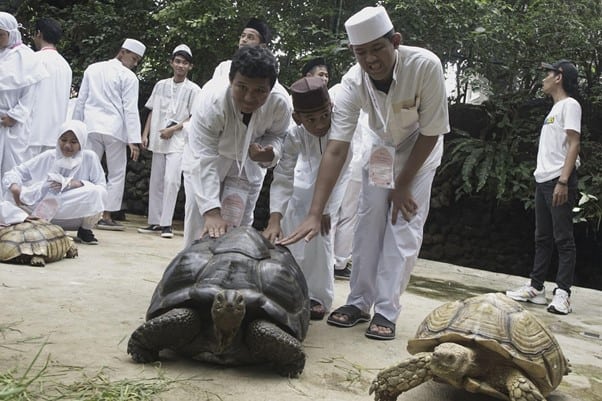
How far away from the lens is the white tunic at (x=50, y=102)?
20.7 ft

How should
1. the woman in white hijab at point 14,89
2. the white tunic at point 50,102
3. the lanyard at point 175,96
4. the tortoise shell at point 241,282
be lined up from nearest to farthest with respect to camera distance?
the tortoise shell at point 241,282, the woman in white hijab at point 14,89, the white tunic at point 50,102, the lanyard at point 175,96

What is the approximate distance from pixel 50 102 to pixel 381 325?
15.5 ft

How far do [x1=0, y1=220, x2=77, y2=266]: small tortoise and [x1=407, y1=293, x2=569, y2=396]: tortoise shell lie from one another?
10.6 ft

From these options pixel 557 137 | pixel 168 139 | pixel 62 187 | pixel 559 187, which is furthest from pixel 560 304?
pixel 168 139

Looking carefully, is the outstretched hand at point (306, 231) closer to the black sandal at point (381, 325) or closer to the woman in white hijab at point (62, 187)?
the black sandal at point (381, 325)

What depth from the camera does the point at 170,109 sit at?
7758 millimetres

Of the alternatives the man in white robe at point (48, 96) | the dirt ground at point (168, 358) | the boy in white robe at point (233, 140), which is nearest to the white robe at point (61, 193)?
the man in white robe at point (48, 96)

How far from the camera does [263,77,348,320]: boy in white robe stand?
3598mm

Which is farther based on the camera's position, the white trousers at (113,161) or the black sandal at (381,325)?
the white trousers at (113,161)

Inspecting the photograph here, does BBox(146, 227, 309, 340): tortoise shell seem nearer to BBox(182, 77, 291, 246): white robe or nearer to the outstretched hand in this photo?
the outstretched hand

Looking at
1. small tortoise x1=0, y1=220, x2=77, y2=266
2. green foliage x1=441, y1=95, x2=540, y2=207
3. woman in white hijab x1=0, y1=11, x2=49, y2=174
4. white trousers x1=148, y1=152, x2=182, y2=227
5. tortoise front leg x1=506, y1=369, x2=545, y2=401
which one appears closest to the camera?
tortoise front leg x1=506, y1=369, x2=545, y2=401

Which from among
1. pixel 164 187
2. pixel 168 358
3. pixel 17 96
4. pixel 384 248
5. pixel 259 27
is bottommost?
pixel 168 358

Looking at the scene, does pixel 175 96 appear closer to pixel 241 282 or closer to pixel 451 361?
pixel 241 282

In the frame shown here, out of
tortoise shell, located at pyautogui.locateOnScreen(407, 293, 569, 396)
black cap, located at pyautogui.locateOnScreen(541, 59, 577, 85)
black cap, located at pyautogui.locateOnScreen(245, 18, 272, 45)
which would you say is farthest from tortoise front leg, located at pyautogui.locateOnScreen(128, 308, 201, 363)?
black cap, located at pyautogui.locateOnScreen(541, 59, 577, 85)
